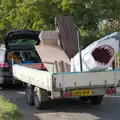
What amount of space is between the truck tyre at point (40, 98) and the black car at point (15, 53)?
3840 mm

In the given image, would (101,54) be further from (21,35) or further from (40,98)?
(21,35)

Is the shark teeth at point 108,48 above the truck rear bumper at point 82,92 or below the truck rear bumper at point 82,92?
above

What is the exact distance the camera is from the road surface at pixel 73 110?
397 inches

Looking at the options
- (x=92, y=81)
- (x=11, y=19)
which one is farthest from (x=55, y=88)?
(x=11, y=19)

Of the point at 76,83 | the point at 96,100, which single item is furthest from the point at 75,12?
the point at 76,83

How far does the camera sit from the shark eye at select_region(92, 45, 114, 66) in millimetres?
10086

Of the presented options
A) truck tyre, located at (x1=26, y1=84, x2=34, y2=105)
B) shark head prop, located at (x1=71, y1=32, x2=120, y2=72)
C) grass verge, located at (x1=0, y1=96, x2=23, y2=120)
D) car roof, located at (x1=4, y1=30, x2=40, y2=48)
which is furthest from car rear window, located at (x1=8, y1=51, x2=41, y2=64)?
grass verge, located at (x1=0, y1=96, x2=23, y2=120)

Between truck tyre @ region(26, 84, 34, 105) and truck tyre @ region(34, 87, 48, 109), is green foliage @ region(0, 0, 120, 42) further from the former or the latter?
truck tyre @ region(34, 87, 48, 109)

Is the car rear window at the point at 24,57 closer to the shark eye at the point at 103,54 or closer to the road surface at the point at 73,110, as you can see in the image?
the road surface at the point at 73,110

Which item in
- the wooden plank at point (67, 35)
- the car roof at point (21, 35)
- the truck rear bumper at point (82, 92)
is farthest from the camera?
the car roof at point (21, 35)

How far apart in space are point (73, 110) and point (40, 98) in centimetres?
94

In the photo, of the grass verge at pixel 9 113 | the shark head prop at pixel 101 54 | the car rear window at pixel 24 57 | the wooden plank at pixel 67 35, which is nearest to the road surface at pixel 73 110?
the grass verge at pixel 9 113

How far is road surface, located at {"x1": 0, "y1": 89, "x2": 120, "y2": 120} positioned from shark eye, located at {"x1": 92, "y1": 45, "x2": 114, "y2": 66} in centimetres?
132

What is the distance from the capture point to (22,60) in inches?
605
